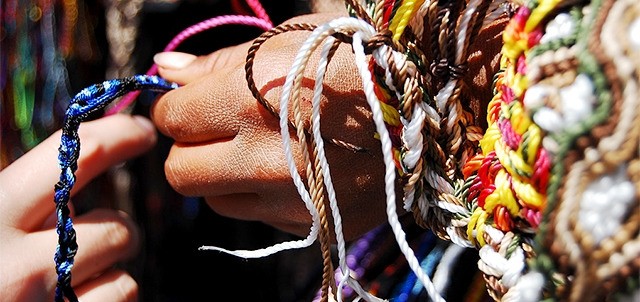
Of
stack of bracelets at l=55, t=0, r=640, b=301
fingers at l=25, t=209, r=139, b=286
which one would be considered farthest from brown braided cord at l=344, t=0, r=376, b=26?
fingers at l=25, t=209, r=139, b=286

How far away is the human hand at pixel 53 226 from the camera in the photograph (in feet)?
1.99

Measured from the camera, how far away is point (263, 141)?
20.3 inches

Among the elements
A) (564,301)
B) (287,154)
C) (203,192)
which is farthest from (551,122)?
(203,192)

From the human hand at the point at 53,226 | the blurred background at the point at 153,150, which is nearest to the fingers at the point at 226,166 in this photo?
the human hand at the point at 53,226

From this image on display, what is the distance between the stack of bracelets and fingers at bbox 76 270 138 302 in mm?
86

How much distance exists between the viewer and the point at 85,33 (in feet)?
2.72

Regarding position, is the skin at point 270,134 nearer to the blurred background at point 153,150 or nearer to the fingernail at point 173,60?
the fingernail at point 173,60

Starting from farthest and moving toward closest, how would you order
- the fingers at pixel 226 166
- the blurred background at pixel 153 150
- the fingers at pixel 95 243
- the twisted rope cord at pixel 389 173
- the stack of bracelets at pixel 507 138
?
the blurred background at pixel 153 150, the fingers at pixel 95 243, the fingers at pixel 226 166, the twisted rope cord at pixel 389 173, the stack of bracelets at pixel 507 138

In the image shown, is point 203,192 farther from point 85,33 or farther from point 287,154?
point 85,33

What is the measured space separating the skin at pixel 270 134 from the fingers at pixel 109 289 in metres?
0.16

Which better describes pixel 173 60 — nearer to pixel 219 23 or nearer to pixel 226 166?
pixel 219 23

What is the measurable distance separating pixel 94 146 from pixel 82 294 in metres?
0.16

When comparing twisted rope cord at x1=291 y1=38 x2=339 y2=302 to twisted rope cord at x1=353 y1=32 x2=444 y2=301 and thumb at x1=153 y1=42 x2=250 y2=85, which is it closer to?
twisted rope cord at x1=353 y1=32 x2=444 y2=301

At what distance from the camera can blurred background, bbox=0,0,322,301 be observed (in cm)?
79
